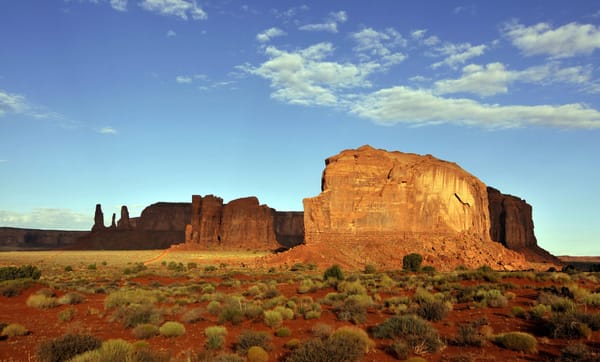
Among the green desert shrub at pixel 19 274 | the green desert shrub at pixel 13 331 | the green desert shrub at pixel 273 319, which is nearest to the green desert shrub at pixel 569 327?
the green desert shrub at pixel 273 319

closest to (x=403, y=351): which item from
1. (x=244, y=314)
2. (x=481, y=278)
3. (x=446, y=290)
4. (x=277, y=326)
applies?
(x=277, y=326)

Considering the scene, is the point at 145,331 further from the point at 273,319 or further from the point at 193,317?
the point at 273,319

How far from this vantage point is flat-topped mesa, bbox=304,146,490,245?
186ft

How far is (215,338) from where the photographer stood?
12422 mm

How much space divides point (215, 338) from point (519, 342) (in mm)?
7778

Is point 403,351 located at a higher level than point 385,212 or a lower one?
lower

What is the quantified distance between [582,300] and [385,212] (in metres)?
42.1

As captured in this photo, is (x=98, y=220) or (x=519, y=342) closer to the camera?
(x=519, y=342)

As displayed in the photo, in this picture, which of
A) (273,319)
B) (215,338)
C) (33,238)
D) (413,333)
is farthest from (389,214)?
(33,238)

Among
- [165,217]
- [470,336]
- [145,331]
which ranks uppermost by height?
[165,217]

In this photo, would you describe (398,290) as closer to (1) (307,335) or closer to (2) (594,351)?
(1) (307,335)

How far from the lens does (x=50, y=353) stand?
993 cm

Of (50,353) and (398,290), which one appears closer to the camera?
(50,353)

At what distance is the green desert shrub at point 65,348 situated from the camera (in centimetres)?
991
